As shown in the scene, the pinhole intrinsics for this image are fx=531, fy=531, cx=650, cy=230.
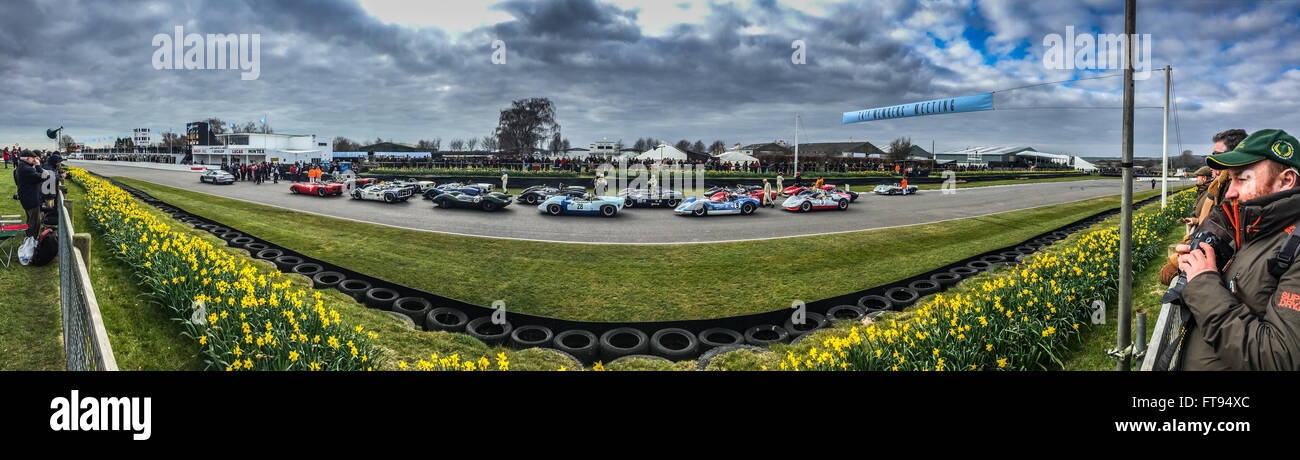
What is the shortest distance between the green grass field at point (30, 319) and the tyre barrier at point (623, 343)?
19.3ft

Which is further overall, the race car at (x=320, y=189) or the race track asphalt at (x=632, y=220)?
the race car at (x=320, y=189)

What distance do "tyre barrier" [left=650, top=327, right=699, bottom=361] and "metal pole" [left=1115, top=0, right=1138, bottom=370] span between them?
13.6 ft

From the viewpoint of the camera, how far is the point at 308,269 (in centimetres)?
1017

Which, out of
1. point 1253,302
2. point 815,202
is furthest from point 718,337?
point 815,202

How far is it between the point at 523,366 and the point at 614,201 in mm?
13223

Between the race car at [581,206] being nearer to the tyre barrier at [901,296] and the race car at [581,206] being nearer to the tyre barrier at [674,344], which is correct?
the tyre barrier at [901,296]

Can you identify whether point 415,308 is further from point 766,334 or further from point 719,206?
point 719,206

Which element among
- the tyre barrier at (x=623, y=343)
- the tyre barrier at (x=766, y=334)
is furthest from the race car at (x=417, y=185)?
the tyre barrier at (x=766, y=334)

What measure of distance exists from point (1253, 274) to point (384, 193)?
25.7m

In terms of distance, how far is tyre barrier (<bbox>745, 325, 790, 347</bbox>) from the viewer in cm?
712

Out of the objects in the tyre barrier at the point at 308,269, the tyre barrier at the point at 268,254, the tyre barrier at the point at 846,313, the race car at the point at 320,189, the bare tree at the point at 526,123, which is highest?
the bare tree at the point at 526,123

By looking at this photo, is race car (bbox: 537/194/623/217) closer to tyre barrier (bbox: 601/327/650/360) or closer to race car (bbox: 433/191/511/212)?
race car (bbox: 433/191/511/212)

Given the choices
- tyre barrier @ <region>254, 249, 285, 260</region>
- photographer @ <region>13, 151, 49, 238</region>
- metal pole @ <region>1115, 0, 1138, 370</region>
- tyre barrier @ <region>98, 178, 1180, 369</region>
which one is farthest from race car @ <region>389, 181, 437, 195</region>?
metal pole @ <region>1115, 0, 1138, 370</region>

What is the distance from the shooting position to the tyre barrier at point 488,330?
7.01 meters
